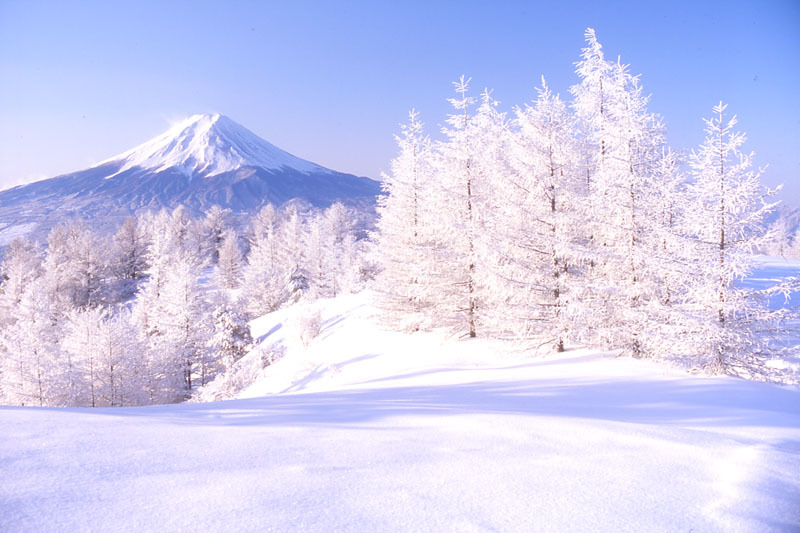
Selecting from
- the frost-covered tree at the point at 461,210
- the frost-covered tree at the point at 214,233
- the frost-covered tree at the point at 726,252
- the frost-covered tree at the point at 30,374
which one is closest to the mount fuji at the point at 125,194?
the frost-covered tree at the point at 214,233

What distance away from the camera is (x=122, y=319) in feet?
60.1

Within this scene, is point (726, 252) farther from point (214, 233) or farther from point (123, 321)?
point (214, 233)

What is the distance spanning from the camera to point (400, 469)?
2.53 meters

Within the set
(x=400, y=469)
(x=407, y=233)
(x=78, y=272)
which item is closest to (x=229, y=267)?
(x=78, y=272)

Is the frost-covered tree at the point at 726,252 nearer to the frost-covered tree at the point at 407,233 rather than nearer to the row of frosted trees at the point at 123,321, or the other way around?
the frost-covered tree at the point at 407,233

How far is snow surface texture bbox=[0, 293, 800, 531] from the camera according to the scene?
1.93 m

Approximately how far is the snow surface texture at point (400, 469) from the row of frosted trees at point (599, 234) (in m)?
3.35

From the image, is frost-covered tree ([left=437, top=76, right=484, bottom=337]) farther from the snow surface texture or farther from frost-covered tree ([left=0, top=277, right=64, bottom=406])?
frost-covered tree ([left=0, top=277, right=64, bottom=406])

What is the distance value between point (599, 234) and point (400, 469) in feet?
30.5

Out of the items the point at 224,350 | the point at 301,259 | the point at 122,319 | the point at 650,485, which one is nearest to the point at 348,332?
the point at 224,350

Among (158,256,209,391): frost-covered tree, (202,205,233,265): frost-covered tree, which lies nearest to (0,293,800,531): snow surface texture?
(158,256,209,391): frost-covered tree

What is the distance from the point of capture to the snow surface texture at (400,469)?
1.93 metres

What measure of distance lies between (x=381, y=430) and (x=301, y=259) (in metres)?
44.5

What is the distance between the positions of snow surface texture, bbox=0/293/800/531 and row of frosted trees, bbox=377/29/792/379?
335 cm
